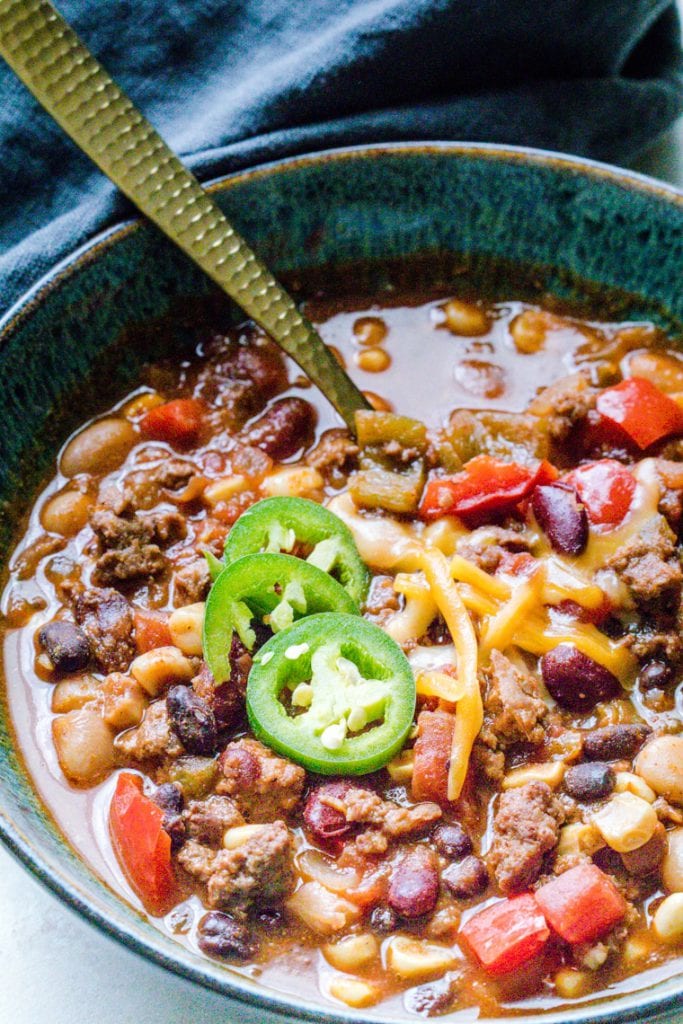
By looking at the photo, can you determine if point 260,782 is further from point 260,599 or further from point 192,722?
point 260,599

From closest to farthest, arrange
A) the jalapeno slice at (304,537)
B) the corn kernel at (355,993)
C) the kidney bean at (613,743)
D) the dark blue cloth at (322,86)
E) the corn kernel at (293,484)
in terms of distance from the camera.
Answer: the corn kernel at (355,993), the kidney bean at (613,743), the jalapeno slice at (304,537), the corn kernel at (293,484), the dark blue cloth at (322,86)

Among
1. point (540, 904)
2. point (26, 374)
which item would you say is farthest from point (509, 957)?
point (26, 374)

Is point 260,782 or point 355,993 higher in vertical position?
point 260,782

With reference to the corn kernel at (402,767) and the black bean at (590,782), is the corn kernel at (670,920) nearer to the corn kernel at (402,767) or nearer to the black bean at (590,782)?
the black bean at (590,782)

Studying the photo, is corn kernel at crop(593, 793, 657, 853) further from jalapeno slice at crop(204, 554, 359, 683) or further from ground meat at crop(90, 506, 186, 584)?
ground meat at crop(90, 506, 186, 584)

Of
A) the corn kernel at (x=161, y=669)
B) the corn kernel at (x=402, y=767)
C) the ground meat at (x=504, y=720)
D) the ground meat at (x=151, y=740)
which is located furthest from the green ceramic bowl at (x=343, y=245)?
the ground meat at (x=504, y=720)

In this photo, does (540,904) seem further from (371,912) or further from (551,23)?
(551,23)

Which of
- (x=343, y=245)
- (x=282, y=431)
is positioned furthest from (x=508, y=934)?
(x=343, y=245)
